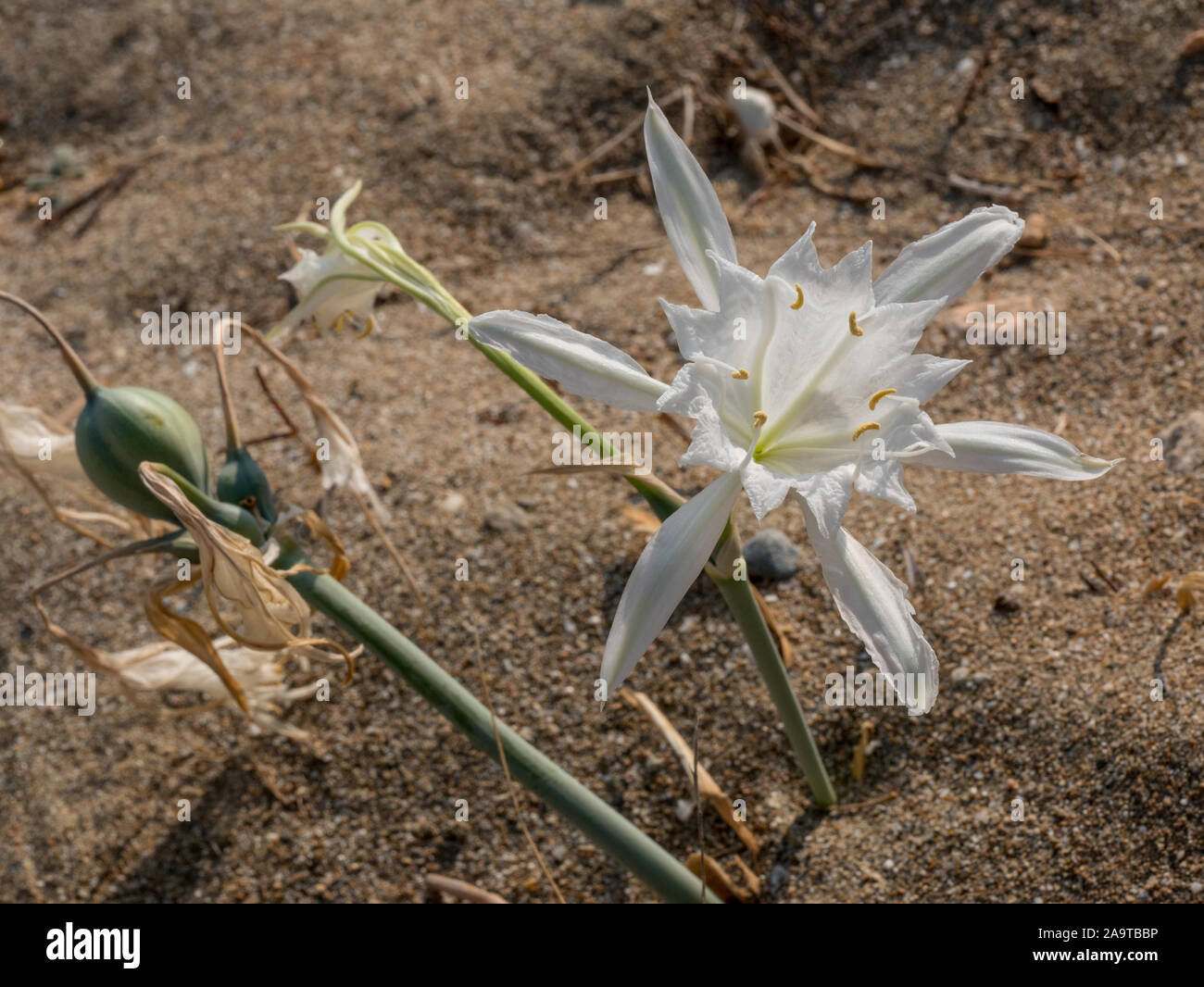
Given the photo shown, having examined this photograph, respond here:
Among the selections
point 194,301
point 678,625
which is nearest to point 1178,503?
point 678,625

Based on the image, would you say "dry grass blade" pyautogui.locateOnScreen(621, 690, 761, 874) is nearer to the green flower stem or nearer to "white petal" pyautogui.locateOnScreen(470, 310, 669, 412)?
the green flower stem

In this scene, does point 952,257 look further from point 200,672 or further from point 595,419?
point 200,672

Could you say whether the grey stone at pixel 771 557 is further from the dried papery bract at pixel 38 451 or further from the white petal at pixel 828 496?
the dried papery bract at pixel 38 451

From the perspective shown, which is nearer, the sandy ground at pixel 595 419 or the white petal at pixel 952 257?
the white petal at pixel 952 257

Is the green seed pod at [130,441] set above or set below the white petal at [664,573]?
above

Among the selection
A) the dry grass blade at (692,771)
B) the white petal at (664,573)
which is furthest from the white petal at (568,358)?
the dry grass blade at (692,771)

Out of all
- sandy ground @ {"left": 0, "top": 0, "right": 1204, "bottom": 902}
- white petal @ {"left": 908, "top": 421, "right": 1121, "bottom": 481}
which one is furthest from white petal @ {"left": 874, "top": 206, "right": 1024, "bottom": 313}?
sandy ground @ {"left": 0, "top": 0, "right": 1204, "bottom": 902}
